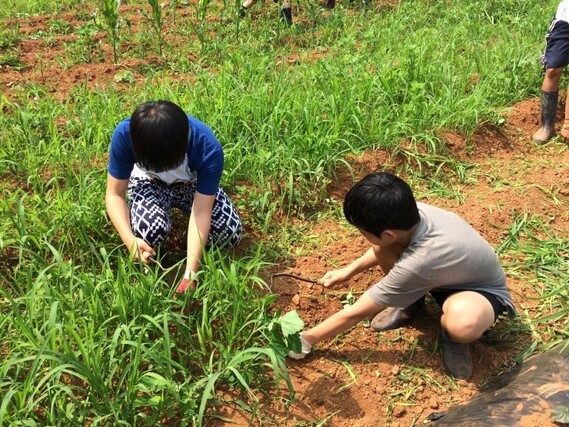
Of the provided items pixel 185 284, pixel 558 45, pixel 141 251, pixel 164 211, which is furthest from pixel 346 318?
pixel 558 45

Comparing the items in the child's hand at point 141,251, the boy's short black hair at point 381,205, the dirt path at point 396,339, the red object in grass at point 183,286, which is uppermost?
the boy's short black hair at point 381,205

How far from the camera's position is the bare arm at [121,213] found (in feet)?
7.87

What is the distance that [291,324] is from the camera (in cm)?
200

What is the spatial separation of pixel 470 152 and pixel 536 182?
0.45 meters

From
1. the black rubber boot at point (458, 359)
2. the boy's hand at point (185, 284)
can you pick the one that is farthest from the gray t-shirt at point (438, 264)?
the boy's hand at point (185, 284)

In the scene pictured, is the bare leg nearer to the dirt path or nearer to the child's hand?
the dirt path

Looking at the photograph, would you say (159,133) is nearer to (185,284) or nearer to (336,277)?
(185,284)

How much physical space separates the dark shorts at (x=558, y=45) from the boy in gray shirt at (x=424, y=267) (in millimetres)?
2236

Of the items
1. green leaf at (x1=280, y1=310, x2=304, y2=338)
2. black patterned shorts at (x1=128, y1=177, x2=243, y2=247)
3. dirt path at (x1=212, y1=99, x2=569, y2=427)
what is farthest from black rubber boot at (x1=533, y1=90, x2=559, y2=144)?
green leaf at (x1=280, y1=310, x2=304, y2=338)

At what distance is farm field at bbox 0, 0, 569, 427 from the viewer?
2045 mm

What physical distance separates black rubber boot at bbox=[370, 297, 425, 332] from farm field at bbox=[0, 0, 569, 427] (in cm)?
4

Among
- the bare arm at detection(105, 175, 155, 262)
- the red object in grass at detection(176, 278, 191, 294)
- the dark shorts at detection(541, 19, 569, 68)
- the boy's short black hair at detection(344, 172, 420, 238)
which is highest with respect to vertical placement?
the dark shorts at detection(541, 19, 569, 68)

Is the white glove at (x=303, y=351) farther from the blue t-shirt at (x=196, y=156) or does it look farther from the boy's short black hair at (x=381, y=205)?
the blue t-shirt at (x=196, y=156)

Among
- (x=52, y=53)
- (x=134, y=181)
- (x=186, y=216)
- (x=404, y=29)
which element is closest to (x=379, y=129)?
(x=186, y=216)
